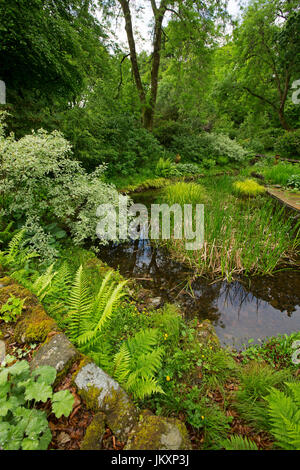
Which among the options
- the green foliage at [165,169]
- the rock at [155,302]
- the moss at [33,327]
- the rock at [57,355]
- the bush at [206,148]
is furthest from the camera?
the bush at [206,148]

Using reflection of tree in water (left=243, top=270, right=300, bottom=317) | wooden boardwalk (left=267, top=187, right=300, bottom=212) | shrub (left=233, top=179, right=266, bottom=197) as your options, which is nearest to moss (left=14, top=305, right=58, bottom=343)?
reflection of tree in water (left=243, top=270, right=300, bottom=317)

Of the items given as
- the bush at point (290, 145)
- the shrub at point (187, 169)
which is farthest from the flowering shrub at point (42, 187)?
the bush at point (290, 145)

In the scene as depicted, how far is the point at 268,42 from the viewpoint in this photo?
12445mm

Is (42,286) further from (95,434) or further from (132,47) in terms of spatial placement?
(132,47)

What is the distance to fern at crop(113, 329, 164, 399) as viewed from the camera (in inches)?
50.4

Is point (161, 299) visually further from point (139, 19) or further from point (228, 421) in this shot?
point (139, 19)


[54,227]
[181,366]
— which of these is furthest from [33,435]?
[54,227]

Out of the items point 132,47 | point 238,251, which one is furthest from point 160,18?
point 238,251

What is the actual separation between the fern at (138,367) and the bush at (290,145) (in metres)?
14.6

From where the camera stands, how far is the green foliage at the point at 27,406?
0.86 m

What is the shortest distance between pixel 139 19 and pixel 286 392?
41.5 feet

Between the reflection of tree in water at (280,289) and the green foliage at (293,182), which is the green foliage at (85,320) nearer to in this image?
the reflection of tree in water at (280,289)

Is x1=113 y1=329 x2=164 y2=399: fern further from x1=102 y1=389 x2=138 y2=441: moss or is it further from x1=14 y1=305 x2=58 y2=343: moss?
x1=14 y1=305 x2=58 y2=343: moss

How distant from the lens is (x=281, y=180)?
7359 mm
